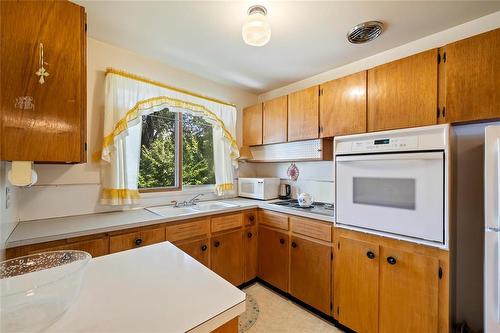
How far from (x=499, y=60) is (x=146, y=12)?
229 centimetres

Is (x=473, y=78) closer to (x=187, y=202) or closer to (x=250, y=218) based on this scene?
(x=250, y=218)

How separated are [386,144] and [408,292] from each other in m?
1.01

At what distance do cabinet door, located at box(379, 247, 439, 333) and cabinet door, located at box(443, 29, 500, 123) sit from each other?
3.15 feet

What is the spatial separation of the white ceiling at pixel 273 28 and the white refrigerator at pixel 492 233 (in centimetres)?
102

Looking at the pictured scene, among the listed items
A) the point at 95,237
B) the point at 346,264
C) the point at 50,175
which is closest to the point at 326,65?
the point at 346,264

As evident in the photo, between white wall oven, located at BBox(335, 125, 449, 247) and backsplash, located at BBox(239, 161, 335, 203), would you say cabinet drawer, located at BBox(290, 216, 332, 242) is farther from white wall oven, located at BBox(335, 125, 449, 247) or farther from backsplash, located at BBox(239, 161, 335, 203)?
backsplash, located at BBox(239, 161, 335, 203)

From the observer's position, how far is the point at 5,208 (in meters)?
1.29

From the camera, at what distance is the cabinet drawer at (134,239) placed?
1.62m

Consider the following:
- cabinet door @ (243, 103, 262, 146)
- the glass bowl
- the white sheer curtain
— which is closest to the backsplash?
cabinet door @ (243, 103, 262, 146)

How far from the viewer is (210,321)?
2.03 ft

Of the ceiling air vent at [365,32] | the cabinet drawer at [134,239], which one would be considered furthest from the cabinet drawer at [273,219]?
the ceiling air vent at [365,32]

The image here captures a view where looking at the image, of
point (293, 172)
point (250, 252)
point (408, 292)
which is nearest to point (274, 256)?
point (250, 252)

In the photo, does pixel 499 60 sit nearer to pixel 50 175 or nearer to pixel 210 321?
pixel 210 321

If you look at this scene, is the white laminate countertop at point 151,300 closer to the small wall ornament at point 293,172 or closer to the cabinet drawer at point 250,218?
the cabinet drawer at point 250,218
